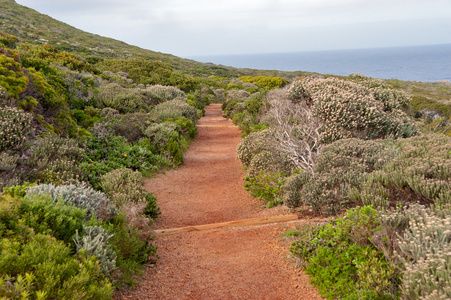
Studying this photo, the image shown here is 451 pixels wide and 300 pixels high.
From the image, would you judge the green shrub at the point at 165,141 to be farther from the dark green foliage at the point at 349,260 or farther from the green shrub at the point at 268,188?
the dark green foliage at the point at 349,260

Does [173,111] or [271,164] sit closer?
[271,164]

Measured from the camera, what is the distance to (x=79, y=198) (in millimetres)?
4254

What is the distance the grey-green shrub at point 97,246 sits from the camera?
325 centimetres

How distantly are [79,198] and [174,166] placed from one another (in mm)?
6091

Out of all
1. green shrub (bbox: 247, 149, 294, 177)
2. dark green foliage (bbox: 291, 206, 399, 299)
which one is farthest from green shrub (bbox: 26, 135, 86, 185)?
green shrub (bbox: 247, 149, 294, 177)

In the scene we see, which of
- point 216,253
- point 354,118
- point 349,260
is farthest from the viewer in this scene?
point 354,118

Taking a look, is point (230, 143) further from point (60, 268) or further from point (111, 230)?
point (60, 268)

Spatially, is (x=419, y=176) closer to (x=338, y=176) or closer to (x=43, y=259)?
(x=338, y=176)

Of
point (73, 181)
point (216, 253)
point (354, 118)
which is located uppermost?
point (354, 118)

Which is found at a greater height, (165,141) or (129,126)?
(129,126)

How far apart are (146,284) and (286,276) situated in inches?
72.5

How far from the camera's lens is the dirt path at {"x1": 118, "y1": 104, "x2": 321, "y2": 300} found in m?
3.87

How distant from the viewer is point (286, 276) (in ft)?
13.5

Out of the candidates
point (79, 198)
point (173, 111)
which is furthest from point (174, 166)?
point (79, 198)
